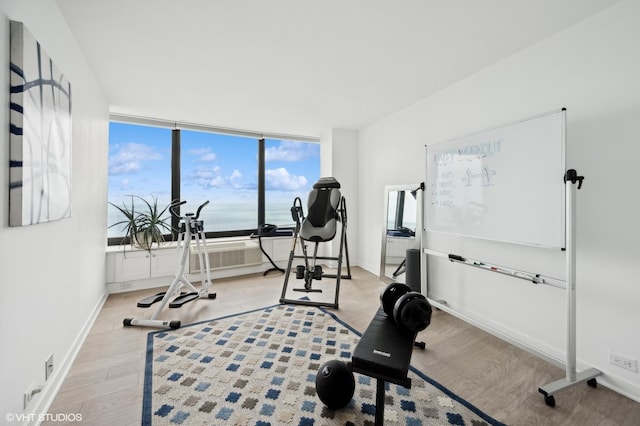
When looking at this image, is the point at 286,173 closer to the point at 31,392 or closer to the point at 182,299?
the point at 182,299

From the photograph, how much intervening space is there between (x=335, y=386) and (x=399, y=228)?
2.60 meters

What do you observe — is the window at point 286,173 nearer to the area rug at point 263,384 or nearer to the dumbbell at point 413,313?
the area rug at point 263,384

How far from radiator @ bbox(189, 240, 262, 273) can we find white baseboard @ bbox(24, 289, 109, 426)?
1570 mm

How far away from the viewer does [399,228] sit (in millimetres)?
3797

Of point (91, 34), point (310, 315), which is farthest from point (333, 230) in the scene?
point (91, 34)

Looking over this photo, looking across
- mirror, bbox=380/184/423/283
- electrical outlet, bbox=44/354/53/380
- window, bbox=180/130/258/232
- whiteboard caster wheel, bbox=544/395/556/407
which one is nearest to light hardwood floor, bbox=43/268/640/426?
whiteboard caster wheel, bbox=544/395/556/407

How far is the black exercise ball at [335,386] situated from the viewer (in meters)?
1.56

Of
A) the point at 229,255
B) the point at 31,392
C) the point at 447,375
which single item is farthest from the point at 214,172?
the point at 447,375

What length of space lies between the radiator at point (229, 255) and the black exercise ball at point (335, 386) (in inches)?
121

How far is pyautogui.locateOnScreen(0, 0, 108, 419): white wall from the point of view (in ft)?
4.03

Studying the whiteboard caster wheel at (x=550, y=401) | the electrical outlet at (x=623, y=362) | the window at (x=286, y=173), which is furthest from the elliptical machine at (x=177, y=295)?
the electrical outlet at (x=623, y=362)

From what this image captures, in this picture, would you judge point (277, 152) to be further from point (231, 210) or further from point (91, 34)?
point (91, 34)

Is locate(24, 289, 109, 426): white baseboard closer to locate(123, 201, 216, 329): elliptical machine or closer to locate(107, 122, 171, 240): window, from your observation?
locate(123, 201, 216, 329): elliptical machine

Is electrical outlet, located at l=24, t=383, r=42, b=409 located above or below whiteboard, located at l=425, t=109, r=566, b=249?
below
